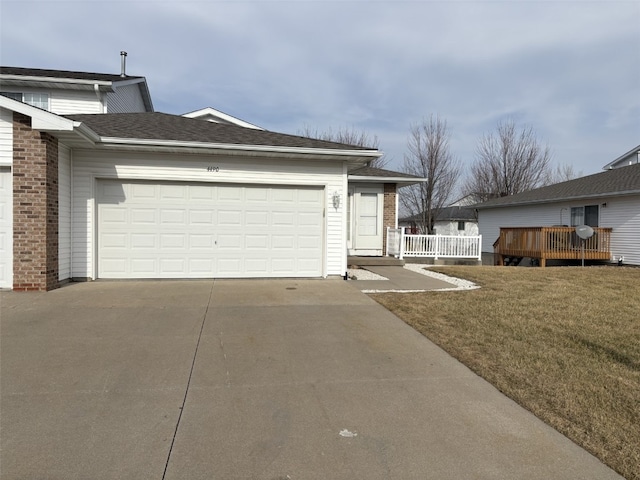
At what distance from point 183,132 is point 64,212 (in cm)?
318

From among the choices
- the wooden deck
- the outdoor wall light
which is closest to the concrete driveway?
the outdoor wall light

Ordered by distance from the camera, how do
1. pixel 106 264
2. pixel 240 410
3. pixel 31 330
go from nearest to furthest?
pixel 240 410, pixel 31 330, pixel 106 264

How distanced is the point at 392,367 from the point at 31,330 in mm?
4825

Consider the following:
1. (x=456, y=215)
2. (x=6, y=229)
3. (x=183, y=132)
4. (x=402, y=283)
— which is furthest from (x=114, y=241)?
(x=456, y=215)

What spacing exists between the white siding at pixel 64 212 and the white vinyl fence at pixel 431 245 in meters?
9.97

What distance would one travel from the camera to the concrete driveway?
2988 millimetres

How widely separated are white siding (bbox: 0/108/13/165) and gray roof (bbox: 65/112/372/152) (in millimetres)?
1589

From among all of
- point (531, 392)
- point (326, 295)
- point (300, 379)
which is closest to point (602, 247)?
point (326, 295)

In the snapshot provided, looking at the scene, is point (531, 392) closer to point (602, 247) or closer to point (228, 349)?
point (228, 349)

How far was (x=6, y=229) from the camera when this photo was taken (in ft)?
27.8

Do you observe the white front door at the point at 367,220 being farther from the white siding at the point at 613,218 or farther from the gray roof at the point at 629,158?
the gray roof at the point at 629,158

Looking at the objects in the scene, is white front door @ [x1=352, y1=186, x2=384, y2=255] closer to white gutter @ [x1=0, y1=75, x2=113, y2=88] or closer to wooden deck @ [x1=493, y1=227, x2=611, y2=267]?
wooden deck @ [x1=493, y1=227, x2=611, y2=267]

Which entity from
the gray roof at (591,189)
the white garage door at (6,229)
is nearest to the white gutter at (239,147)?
the white garage door at (6,229)

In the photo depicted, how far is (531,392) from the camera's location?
4.18 m
